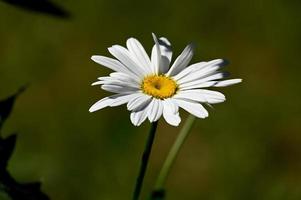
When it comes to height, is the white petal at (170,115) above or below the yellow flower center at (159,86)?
below

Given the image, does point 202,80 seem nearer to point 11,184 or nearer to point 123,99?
point 123,99

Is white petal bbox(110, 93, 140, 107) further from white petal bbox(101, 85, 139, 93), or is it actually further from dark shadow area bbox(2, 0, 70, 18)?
dark shadow area bbox(2, 0, 70, 18)

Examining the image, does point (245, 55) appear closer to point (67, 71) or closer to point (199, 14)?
point (199, 14)

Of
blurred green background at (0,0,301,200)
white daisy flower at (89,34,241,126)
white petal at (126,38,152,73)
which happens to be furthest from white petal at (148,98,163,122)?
blurred green background at (0,0,301,200)

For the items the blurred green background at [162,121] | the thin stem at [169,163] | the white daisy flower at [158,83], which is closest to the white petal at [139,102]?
the white daisy flower at [158,83]

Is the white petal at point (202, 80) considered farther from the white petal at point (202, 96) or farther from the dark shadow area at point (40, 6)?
the dark shadow area at point (40, 6)

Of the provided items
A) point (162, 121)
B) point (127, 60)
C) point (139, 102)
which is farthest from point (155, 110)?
point (162, 121)
